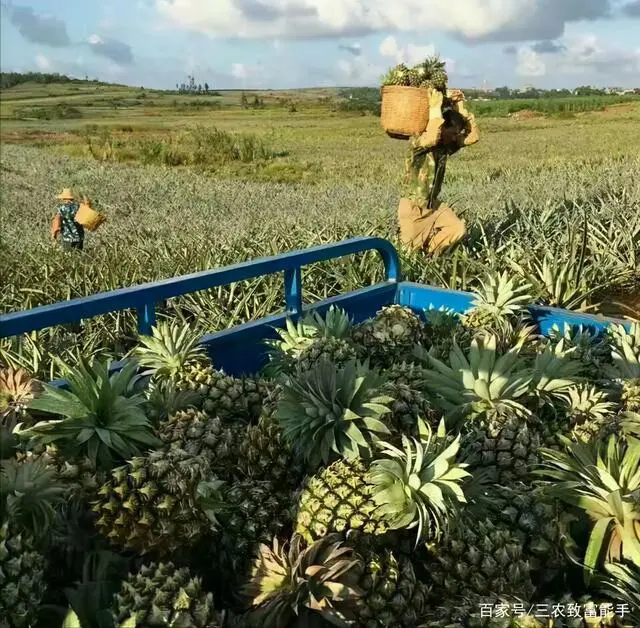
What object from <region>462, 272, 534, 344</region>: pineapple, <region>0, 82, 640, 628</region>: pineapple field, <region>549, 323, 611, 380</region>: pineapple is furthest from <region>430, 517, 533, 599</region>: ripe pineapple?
<region>462, 272, 534, 344</region>: pineapple

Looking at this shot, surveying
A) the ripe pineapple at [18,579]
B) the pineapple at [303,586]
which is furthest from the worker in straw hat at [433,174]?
the ripe pineapple at [18,579]

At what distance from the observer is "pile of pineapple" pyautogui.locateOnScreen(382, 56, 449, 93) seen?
5418 mm

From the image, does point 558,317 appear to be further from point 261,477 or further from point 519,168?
point 519,168

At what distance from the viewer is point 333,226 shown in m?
6.29

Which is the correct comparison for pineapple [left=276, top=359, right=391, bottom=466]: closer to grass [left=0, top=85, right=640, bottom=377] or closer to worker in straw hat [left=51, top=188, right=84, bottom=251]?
grass [left=0, top=85, right=640, bottom=377]

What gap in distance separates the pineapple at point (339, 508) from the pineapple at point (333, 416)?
3.6 inches

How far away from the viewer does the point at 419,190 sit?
5816 millimetres

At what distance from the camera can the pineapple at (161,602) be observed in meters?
1.17

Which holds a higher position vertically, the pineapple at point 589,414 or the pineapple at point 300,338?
the pineapple at point 300,338

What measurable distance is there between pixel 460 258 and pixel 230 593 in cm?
406

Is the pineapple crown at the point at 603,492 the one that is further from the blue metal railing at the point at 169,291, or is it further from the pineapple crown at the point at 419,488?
the blue metal railing at the point at 169,291

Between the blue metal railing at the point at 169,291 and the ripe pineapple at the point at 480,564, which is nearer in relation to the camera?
the ripe pineapple at the point at 480,564

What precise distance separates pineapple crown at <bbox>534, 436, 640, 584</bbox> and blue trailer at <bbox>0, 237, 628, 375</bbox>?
135 centimetres

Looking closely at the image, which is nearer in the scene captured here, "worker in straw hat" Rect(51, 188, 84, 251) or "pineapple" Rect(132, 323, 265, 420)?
"pineapple" Rect(132, 323, 265, 420)
